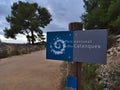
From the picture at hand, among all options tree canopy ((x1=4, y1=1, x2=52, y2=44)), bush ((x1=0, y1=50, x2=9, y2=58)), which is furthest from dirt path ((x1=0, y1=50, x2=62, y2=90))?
tree canopy ((x1=4, y1=1, x2=52, y2=44))

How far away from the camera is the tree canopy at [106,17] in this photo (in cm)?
1892

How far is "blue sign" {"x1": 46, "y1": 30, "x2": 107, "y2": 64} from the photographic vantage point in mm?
4309

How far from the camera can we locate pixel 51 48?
4758 millimetres

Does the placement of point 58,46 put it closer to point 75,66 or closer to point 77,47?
point 77,47

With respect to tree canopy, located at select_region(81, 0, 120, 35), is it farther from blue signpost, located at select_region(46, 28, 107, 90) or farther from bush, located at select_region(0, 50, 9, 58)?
blue signpost, located at select_region(46, 28, 107, 90)

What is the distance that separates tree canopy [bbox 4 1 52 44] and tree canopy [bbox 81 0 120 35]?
1377cm

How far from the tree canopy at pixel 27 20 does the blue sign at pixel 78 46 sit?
3384 centimetres

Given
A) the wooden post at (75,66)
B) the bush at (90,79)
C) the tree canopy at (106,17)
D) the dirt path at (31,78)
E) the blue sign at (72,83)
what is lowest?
the dirt path at (31,78)

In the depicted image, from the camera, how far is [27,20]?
127 ft

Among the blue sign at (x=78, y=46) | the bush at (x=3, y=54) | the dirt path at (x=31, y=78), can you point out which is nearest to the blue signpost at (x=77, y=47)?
the blue sign at (x=78, y=46)

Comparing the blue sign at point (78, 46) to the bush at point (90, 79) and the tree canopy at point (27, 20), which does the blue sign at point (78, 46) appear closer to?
the bush at point (90, 79)

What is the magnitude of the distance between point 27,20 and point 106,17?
1942 cm

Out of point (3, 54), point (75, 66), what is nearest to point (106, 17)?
point (3, 54)

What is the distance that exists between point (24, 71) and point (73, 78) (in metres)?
8.21
